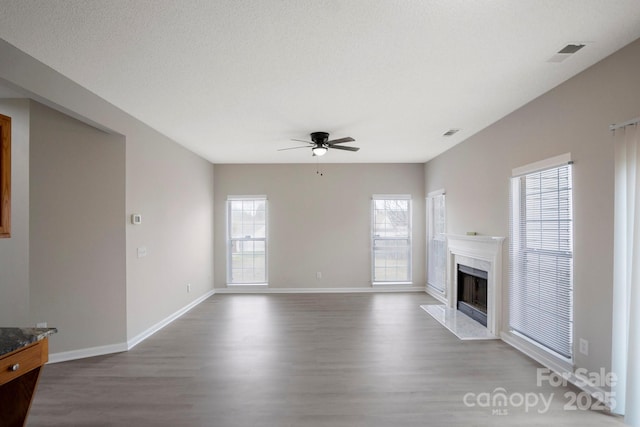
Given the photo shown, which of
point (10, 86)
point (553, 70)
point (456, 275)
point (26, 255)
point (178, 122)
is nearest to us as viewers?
point (10, 86)

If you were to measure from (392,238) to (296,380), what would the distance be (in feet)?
14.2

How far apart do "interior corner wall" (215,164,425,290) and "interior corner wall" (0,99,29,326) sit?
139 inches

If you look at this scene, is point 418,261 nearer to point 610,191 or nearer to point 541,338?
point 541,338

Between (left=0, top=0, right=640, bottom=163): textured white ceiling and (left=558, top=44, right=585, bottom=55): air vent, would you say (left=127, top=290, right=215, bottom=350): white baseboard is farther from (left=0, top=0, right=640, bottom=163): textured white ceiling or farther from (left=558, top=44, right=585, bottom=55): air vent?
(left=558, top=44, right=585, bottom=55): air vent

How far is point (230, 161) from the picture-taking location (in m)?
6.40

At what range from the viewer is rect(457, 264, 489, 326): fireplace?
4.46 m

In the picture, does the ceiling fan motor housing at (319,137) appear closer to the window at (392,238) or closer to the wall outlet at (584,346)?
the window at (392,238)

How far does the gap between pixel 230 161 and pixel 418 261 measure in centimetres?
444

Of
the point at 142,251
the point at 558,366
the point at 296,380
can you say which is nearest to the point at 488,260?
the point at 558,366

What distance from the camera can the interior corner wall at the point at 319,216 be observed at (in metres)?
6.61

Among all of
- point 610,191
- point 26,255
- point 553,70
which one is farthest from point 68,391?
point 553,70

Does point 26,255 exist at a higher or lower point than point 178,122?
lower

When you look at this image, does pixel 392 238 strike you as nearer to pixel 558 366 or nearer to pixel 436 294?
pixel 436 294

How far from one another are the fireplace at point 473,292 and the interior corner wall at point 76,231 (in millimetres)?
4612
